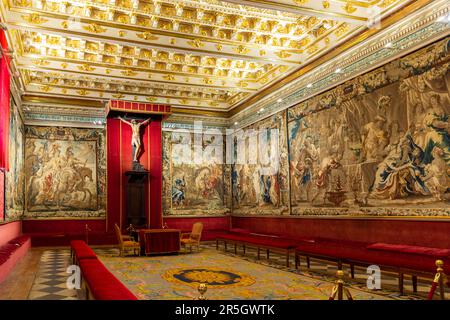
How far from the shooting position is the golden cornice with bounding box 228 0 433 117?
344 inches

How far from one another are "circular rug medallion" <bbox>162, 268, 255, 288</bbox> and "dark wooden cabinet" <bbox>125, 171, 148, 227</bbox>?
23.3 feet

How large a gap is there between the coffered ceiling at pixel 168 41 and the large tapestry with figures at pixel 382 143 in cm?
151

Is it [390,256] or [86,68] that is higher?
[86,68]

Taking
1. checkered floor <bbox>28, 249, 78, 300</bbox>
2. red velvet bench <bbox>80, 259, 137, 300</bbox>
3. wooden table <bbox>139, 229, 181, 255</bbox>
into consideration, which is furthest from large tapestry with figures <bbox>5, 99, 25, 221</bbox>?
red velvet bench <bbox>80, 259, 137, 300</bbox>

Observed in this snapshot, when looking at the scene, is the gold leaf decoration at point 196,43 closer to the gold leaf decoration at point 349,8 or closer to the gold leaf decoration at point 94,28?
the gold leaf decoration at point 94,28

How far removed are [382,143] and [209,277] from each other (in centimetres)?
508

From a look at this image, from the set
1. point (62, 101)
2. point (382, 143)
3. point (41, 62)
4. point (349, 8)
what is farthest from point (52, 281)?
point (62, 101)

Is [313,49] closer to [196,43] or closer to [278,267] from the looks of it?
[196,43]

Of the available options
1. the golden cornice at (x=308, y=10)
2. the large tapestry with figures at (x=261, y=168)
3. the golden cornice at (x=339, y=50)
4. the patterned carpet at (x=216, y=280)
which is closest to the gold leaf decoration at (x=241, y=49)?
the golden cornice at (x=339, y=50)

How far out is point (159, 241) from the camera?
41.5ft

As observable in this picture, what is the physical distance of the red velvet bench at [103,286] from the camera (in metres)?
4.21

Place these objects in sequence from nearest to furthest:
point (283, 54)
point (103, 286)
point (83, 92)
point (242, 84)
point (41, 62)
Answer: point (103, 286)
point (283, 54)
point (41, 62)
point (242, 84)
point (83, 92)

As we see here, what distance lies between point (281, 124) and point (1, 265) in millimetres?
9669

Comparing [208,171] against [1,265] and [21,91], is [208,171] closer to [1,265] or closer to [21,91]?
[21,91]
